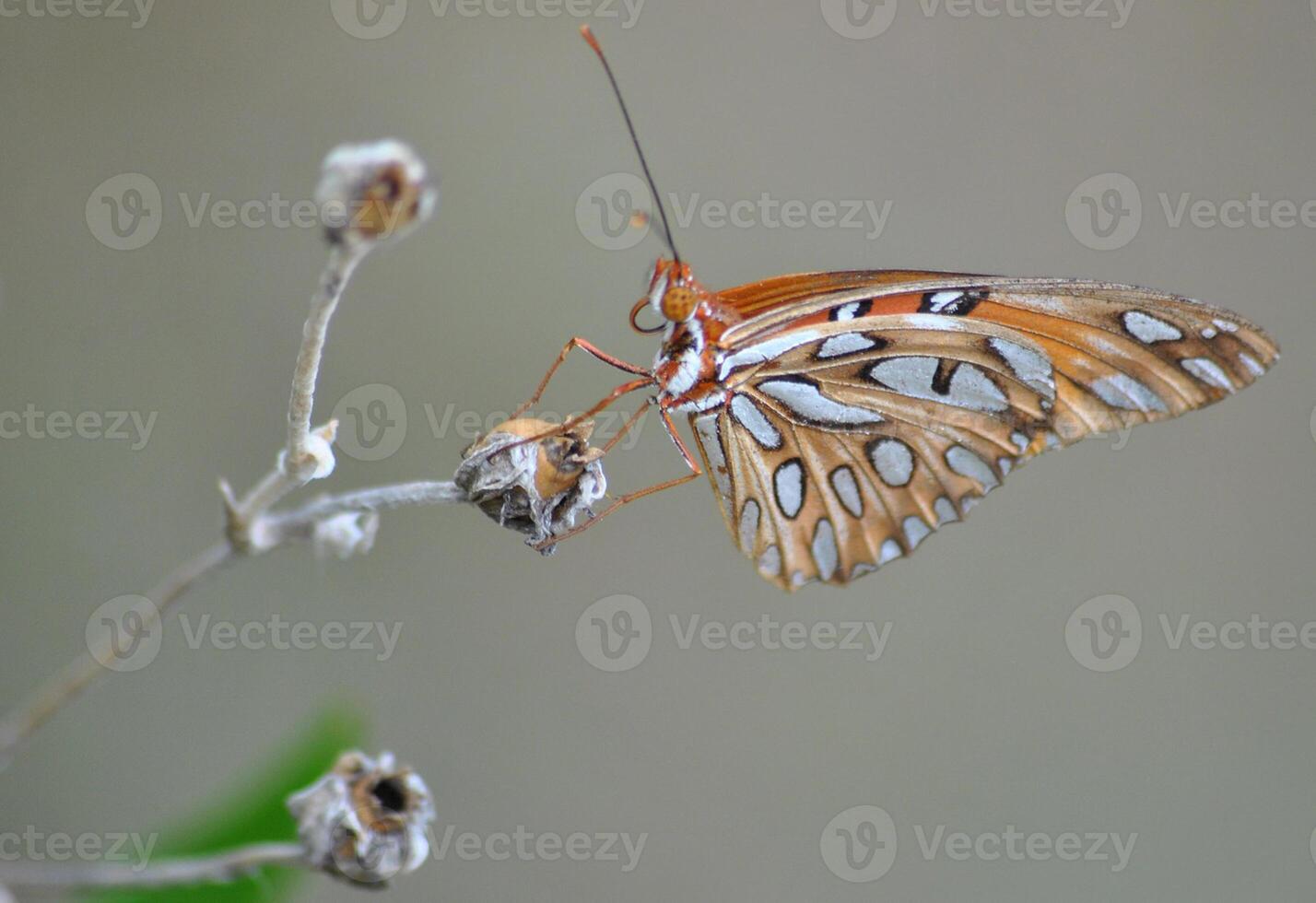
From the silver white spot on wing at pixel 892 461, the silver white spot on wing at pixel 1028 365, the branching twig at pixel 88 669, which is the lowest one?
the branching twig at pixel 88 669

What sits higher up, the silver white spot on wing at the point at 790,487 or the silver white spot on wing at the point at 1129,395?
the silver white spot on wing at the point at 1129,395

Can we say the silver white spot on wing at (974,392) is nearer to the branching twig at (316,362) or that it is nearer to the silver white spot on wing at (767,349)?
the silver white spot on wing at (767,349)

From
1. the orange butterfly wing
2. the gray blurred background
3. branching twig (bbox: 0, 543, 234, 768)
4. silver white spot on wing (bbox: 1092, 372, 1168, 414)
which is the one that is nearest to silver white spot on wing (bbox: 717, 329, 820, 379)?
the orange butterfly wing

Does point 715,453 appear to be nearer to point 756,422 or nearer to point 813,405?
point 756,422

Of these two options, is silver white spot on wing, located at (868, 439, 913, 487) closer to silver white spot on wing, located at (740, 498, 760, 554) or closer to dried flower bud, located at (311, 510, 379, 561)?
silver white spot on wing, located at (740, 498, 760, 554)

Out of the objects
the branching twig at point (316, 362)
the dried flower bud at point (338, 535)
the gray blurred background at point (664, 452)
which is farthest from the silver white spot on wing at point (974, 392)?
the gray blurred background at point (664, 452)

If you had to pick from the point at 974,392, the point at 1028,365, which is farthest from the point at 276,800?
the point at 1028,365

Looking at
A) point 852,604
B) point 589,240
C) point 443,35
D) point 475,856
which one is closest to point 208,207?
point 443,35
